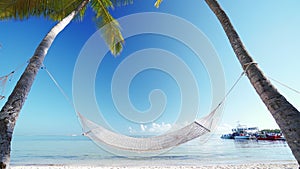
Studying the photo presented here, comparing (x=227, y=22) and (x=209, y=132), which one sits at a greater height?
(x=227, y=22)

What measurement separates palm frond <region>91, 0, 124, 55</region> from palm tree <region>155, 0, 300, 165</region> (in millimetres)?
2841

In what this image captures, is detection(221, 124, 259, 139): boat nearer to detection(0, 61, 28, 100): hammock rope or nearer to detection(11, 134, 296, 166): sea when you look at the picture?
detection(11, 134, 296, 166): sea

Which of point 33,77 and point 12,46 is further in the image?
point 12,46

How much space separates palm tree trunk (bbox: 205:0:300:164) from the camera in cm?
107

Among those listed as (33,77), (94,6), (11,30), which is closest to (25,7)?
(94,6)

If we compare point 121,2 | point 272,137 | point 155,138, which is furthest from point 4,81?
point 272,137

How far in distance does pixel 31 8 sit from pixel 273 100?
333 cm

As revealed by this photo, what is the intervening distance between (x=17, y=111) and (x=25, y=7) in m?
2.27

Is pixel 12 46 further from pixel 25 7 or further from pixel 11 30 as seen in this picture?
pixel 25 7

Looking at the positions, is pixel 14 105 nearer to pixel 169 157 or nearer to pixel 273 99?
pixel 273 99

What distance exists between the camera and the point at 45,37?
2098mm

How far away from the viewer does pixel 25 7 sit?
2.95 meters

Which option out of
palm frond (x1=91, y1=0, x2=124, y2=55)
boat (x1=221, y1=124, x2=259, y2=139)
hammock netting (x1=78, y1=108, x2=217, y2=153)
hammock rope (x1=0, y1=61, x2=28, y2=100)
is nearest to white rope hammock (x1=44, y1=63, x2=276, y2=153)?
hammock netting (x1=78, y1=108, x2=217, y2=153)

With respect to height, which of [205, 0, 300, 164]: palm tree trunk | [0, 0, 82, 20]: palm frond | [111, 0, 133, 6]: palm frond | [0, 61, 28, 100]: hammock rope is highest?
[111, 0, 133, 6]: palm frond
